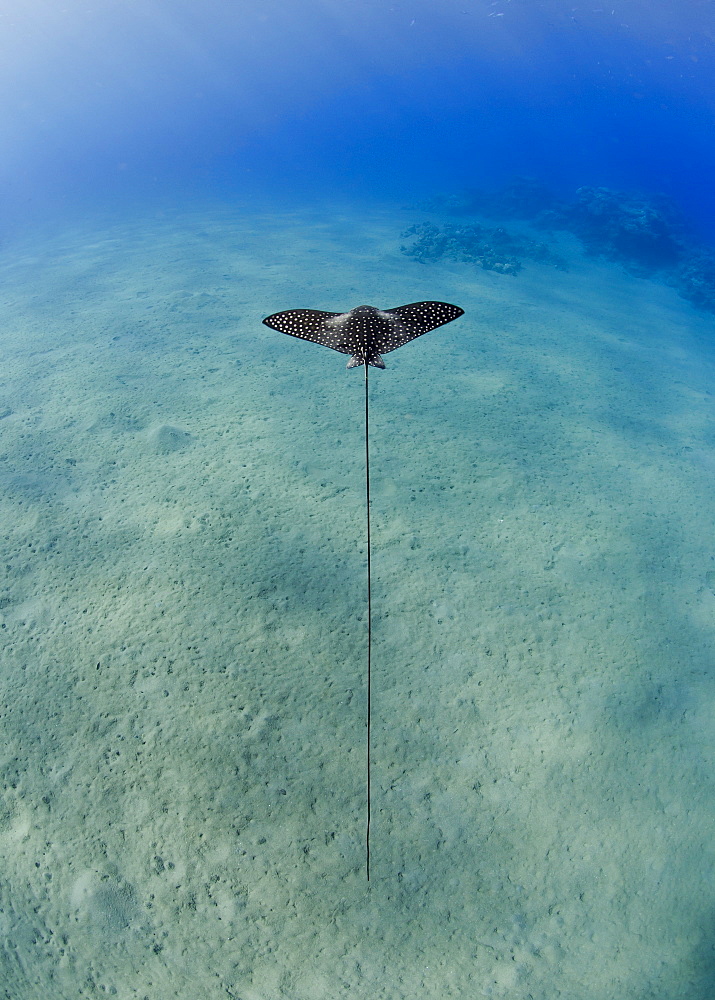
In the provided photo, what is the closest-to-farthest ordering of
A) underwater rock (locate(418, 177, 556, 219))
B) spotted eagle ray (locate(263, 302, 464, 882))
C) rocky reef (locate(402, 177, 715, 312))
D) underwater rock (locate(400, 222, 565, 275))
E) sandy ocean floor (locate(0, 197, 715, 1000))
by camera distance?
sandy ocean floor (locate(0, 197, 715, 1000))
spotted eagle ray (locate(263, 302, 464, 882))
underwater rock (locate(400, 222, 565, 275))
rocky reef (locate(402, 177, 715, 312))
underwater rock (locate(418, 177, 556, 219))

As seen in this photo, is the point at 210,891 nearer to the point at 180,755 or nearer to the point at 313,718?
the point at 180,755

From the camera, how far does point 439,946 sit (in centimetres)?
366

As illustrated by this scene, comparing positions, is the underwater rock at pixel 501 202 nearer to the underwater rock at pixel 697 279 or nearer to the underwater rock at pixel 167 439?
the underwater rock at pixel 697 279

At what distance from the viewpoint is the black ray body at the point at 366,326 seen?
531 cm

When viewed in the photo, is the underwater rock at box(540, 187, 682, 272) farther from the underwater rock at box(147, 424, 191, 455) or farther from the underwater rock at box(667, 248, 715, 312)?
the underwater rock at box(147, 424, 191, 455)

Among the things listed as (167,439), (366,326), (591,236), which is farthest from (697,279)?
(167,439)

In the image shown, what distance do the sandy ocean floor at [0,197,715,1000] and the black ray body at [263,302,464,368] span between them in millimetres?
2135

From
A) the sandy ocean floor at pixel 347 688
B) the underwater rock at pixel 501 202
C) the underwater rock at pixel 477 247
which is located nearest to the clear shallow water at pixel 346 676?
the sandy ocean floor at pixel 347 688

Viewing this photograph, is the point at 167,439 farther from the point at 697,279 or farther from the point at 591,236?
the point at 591,236

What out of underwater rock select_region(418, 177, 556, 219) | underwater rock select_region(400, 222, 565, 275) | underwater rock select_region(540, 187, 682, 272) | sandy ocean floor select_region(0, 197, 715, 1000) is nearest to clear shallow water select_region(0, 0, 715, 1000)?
sandy ocean floor select_region(0, 197, 715, 1000)

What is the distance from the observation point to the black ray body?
531cm

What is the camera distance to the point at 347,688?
191 inches

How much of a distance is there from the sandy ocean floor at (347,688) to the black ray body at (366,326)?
2.14m

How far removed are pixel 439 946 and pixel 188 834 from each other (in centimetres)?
201
